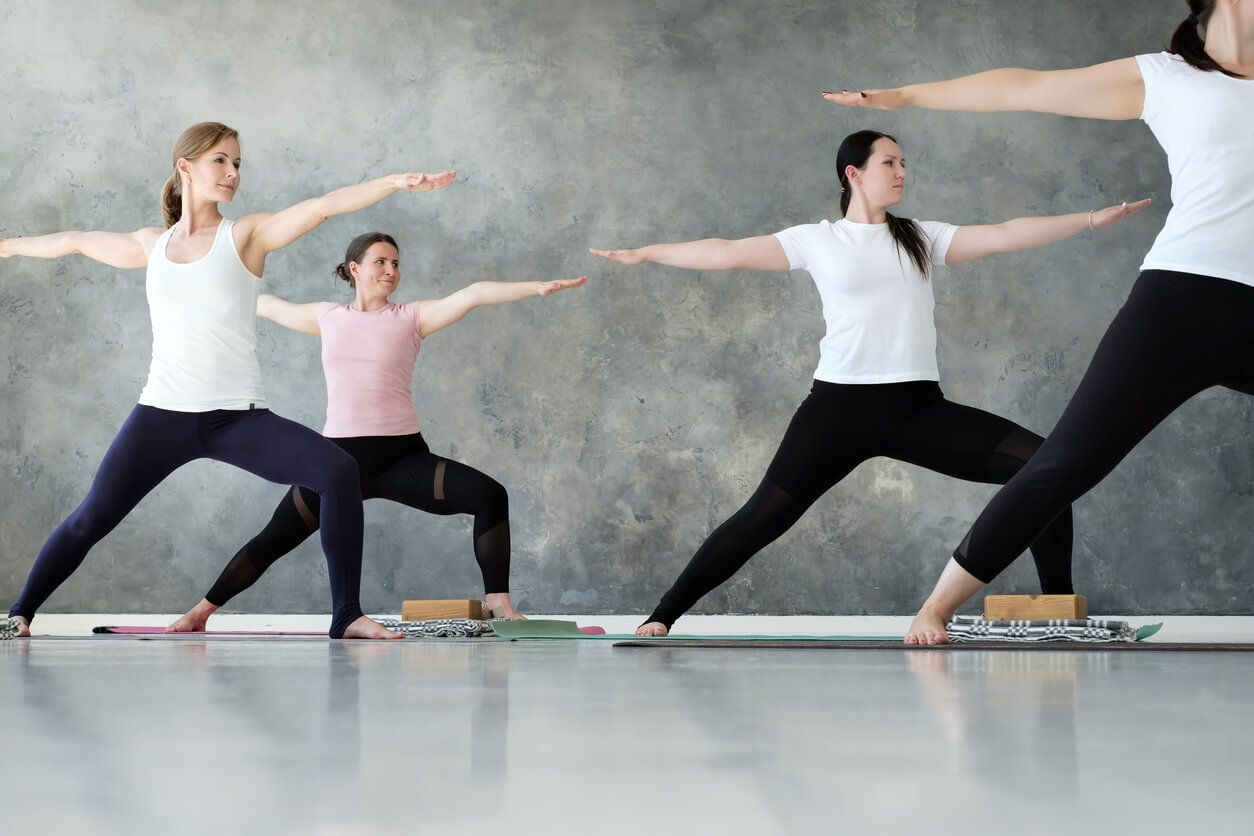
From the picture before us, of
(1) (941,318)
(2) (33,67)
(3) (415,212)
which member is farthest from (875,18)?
(2) (33,67)

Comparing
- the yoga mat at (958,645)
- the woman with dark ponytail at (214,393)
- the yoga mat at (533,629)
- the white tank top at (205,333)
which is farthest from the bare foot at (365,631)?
Result: the yoga mat at (958,645)

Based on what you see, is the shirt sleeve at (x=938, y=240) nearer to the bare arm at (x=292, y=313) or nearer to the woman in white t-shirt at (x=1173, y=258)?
the woman in white t-shirt at (x=1173, y=258)

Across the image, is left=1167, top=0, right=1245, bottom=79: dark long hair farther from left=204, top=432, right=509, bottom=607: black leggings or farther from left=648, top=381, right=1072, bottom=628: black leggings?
left=204, top=432, right=509, bottom=607: black leggings

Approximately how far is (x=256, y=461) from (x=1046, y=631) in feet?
6.39

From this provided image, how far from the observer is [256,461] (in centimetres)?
304

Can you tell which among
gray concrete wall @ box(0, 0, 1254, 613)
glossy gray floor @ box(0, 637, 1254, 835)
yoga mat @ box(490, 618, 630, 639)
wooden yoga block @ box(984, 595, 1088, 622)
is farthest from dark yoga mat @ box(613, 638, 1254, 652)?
gray concrete wall @ box(0, 0, 1254, 613)

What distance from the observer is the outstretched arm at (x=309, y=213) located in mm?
3084

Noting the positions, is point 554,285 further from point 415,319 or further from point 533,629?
point 533,629

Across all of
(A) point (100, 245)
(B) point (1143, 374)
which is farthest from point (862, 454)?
(A) point (100, 245)

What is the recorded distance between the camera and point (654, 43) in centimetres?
559

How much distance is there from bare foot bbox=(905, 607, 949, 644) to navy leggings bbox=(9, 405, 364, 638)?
1403mm

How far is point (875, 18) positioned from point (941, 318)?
4.68 feet

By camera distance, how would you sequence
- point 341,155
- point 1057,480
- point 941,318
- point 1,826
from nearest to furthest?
point 1,826 → point 1057,480 → point 941,318 → point 341,155

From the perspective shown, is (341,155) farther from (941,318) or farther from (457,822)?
(457,822)
